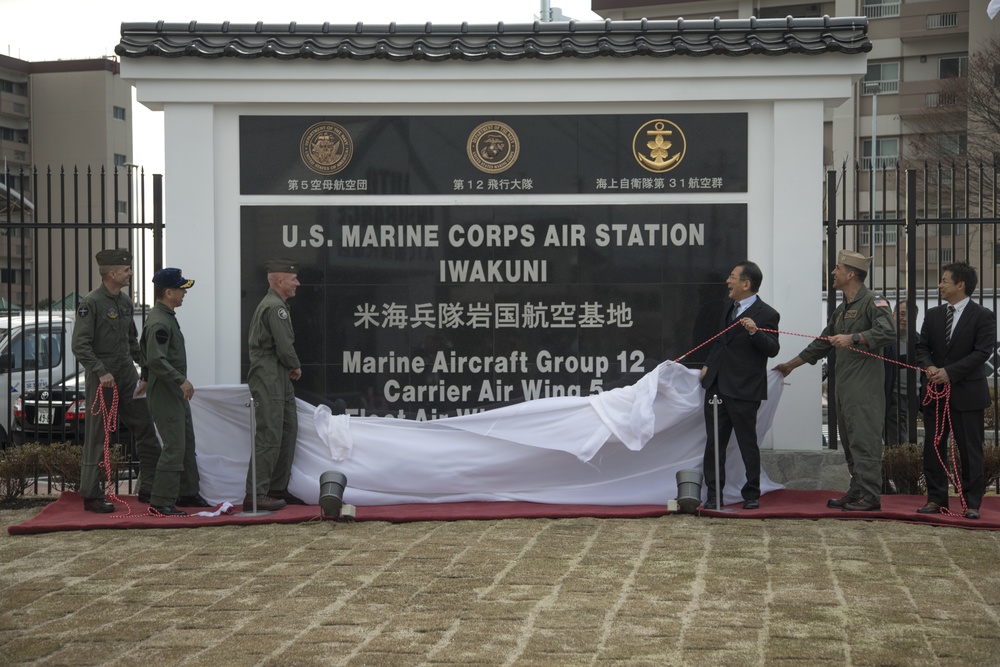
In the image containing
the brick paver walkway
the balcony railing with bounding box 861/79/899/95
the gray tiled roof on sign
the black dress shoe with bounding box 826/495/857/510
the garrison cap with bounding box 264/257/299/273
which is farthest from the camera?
the balcony railing with bounding box 861/79/899/95

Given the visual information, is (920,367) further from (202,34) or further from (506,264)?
(202,34)

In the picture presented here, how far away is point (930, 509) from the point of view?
7934mm

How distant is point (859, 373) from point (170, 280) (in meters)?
4.99

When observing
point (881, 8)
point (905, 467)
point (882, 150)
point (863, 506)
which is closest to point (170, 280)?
point (863, 506)

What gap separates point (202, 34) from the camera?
918 centimetres

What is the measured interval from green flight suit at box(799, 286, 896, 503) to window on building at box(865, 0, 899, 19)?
37204 mm

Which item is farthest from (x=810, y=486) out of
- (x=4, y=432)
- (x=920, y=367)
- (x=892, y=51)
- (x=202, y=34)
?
(x=892, y=51)

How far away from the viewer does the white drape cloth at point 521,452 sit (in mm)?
8445

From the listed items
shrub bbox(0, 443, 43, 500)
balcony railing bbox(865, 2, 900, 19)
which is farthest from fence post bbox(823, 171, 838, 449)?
balcony railing bbox(865, 2, 900, 19)

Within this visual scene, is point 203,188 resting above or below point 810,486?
above

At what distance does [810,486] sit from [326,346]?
3.96m

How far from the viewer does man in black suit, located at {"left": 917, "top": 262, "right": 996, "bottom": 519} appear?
7871 millimetres

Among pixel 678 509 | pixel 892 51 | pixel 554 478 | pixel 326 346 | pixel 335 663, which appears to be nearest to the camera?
pixel 335 663

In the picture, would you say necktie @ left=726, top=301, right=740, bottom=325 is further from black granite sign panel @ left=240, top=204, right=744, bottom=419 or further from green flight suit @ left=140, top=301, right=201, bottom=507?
green flight suit @ left=140, top=301, right=201, bottom=507
